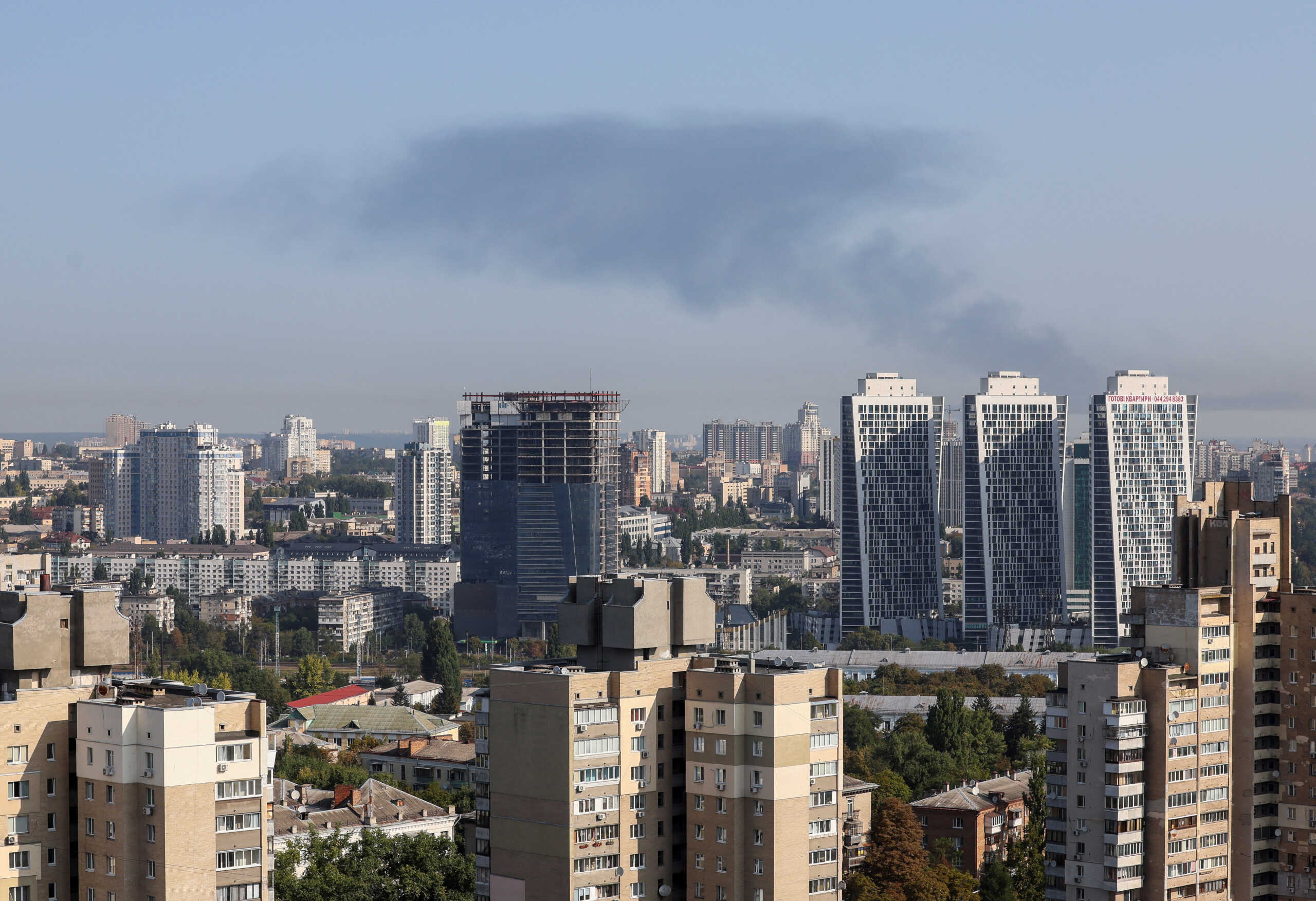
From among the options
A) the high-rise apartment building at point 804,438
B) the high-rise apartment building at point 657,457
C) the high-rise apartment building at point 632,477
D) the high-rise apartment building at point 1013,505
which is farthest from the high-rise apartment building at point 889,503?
the high-rise apartment building at point 804,438

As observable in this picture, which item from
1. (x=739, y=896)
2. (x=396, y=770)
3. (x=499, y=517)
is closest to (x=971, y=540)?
(x=499, y=517)

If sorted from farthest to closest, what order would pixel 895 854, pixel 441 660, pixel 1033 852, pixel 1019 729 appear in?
pixel 441 660 < pixel 1019 729 < pixel 1033 852 < pixel 895 854

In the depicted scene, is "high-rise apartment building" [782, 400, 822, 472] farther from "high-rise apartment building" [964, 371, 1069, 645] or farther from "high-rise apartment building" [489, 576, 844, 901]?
"high-rise apartment building" [489, 576, 844, 901]

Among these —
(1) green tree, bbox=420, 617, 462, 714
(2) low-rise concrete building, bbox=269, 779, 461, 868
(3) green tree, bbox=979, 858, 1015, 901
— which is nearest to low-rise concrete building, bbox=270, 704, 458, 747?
(2) low-rise concrete building, bbox=269, 779, 461, 868

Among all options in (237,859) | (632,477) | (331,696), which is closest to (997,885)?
(237,859)

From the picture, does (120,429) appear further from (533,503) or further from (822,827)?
(822,827)
